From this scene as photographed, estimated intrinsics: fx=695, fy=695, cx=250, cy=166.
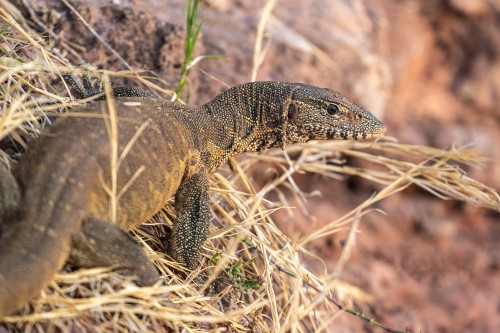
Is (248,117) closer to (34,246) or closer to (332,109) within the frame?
(332,109)

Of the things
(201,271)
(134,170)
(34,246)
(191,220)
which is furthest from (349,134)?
(34,246)

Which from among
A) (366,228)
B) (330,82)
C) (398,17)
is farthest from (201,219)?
(398,17)

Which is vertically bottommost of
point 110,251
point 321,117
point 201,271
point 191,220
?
point 201,271

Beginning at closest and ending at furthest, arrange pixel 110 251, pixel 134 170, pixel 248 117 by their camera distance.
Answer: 1. pixel 110 251
2. pixel 134 170
3. pixel 248 117

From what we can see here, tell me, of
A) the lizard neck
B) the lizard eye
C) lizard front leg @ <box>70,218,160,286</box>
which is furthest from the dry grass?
the lizard eye

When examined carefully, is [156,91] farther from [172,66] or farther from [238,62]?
[238,62]

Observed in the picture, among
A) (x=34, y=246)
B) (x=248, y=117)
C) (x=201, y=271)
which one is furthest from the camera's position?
(x=248, y=117)

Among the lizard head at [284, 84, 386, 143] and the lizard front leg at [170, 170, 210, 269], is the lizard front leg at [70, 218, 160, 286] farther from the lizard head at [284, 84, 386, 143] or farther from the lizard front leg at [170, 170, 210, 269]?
the lizard head at [284, 84, 386, 143]
